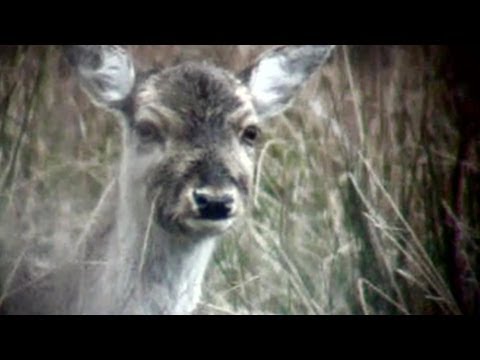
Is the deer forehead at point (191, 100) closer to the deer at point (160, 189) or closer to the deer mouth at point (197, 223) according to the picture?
the deer at point (160, 189)

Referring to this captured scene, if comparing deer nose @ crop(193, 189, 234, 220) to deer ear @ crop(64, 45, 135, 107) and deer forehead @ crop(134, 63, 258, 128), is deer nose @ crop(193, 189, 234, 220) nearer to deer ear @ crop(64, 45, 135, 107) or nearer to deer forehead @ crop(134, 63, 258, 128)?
deer forehead @ crop(134, 63, 258, 128)

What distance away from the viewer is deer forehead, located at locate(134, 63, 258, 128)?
514 cm

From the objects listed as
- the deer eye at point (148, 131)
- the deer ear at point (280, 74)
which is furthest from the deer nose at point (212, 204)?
the deer ear at point (280, 74)

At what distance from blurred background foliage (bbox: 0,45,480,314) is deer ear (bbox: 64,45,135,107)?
0.20ft

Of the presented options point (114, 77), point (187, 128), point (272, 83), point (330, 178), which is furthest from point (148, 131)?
point (330, 178)

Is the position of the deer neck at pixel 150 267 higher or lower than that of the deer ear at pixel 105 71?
lower

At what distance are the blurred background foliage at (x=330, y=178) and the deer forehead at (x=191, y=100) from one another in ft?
0.57

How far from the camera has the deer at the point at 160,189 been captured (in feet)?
16.5

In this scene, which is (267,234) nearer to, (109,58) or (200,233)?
(200,233)

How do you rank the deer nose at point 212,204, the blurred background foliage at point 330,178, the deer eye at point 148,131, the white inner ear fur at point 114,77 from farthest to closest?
1. the blurred background foliage at point 330,178
2. the white inner ear fur at point 114,77
3. the deer eye at point 148,131
4. the deer nose at point 212,204

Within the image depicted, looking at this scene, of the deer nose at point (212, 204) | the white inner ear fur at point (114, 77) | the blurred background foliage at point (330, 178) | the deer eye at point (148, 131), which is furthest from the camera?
the blurred background foliage at point (330, 178)

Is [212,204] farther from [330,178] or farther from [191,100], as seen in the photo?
[330,178]

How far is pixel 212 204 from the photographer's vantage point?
4977mm
